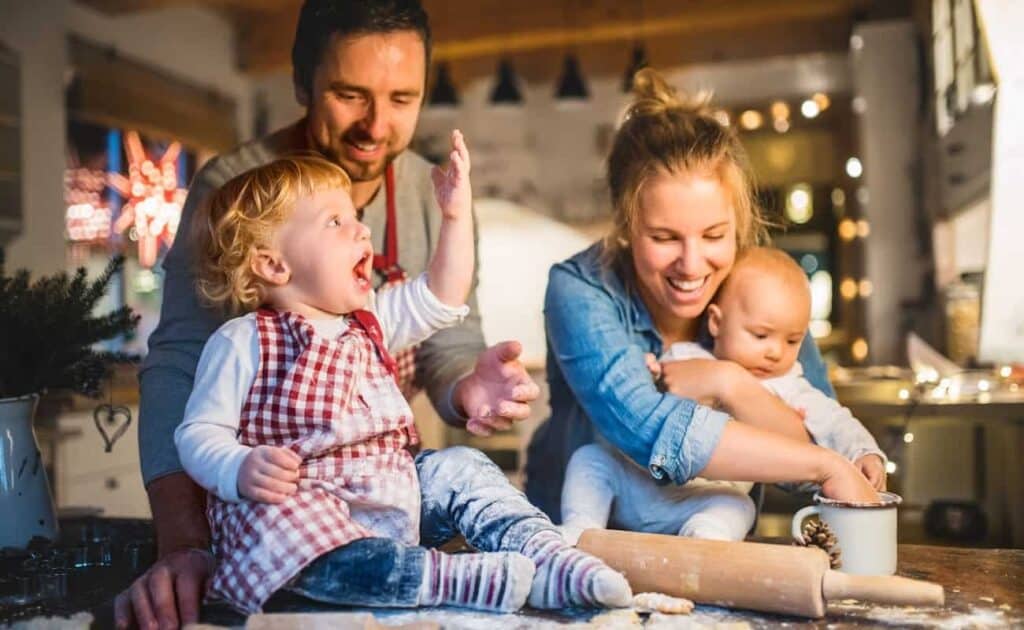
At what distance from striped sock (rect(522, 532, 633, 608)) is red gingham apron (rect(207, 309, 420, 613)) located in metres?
0.16

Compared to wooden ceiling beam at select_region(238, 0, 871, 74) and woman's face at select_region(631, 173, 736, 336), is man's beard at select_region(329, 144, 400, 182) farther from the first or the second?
wooden ceiling beam at select_region(238, 0, 871, 74)

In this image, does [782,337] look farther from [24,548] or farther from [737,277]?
[24,548]

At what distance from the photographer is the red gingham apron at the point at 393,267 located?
1396 mm

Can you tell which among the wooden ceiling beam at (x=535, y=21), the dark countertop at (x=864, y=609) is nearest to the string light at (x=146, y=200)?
the wooden ceiling beam at (x=535, y=21)

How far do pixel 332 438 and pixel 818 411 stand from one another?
0.65m

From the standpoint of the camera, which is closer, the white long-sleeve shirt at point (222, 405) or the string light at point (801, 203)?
the white long-sleeve shirt at point (222, 405)

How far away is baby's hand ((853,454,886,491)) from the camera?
114cm

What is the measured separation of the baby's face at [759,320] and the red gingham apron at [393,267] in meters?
0.46

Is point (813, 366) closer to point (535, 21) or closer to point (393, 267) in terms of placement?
point (393, 267)

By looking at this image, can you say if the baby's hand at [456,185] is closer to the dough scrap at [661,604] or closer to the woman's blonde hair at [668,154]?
the woman's blonde hair at [668,154]

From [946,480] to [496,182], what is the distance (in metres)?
3.79

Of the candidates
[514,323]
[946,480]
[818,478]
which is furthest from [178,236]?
[946,480]

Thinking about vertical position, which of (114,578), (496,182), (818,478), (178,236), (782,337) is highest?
(496,182)

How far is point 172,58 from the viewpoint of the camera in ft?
15.4
